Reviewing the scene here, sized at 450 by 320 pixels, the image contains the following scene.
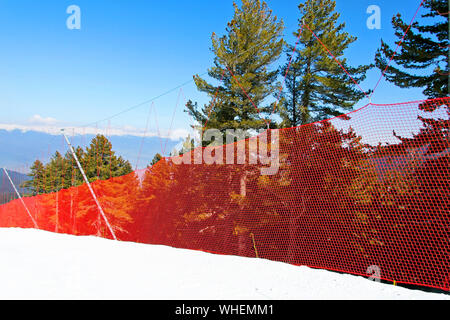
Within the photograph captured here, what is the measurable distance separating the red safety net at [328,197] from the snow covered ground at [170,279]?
145 cm

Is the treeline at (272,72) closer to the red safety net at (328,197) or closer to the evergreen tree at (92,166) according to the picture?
the red safety net at (328,197)

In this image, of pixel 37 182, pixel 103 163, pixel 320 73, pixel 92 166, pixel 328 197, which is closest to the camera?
pixel 328 197

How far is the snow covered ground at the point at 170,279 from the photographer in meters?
3.27

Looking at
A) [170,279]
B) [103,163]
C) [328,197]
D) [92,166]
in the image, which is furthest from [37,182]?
[170,279]

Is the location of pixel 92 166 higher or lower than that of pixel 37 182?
higher

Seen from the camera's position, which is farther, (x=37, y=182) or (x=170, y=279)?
(x=37, y=182)

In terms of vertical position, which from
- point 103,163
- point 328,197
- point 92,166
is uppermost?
point 103,163

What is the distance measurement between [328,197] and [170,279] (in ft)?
15.2

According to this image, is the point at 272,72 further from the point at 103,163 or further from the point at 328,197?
the point at 103,163

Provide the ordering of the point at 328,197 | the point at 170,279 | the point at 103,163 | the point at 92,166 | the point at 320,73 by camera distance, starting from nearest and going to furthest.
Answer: the point at 170,279
the point at 328,197
the point at 320,73
the point at 103,163
the point at 92,166

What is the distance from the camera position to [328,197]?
24.0 feet

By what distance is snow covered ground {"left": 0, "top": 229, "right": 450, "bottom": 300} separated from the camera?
10.7 ft

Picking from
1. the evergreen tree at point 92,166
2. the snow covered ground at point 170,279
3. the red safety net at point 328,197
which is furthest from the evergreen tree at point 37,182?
the snow covered ground at point 170,279
